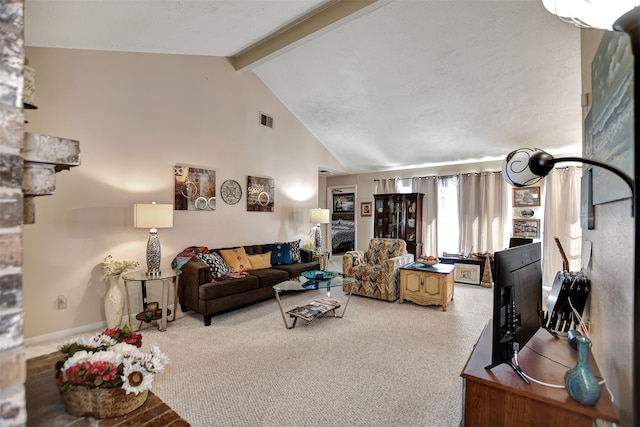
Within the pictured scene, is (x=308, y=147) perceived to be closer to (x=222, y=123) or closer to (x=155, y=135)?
(x=222, y=123)

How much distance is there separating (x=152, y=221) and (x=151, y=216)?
0.06 m

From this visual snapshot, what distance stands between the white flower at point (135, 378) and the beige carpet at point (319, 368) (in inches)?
34.7

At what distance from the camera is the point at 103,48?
3223 millimetres

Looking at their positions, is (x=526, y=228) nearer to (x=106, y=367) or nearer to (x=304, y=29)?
(x=304, y=29)

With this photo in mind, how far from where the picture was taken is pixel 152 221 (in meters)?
3.18

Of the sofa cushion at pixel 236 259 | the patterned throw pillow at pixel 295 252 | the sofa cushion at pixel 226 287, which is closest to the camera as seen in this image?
the sofa cushion at pixel 226 287

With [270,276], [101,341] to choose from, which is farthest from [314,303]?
[101,341]

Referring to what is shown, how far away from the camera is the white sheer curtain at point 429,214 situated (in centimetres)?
625

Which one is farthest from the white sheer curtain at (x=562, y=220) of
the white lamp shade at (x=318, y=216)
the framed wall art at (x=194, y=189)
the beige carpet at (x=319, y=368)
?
the framed wall art at (x=194, y=189)

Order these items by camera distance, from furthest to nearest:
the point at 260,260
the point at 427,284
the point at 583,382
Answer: the point at 260,260 → the point at 427,284 → the point at 583,382

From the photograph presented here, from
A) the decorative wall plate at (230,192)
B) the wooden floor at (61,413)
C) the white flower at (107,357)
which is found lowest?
the wooden floor at (61,413)

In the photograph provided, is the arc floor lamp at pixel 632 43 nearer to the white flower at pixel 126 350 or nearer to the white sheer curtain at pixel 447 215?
the white flower at pixel 126 350

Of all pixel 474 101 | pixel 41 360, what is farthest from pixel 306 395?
pixel 474 101

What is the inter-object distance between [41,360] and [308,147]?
201 inches
